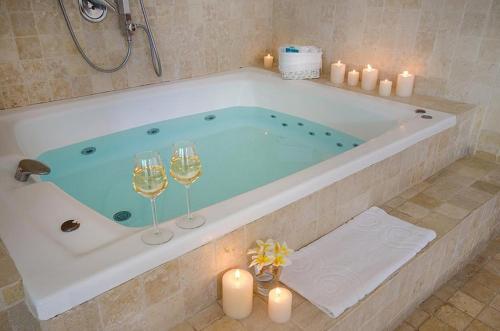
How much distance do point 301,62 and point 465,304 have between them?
1765 mm

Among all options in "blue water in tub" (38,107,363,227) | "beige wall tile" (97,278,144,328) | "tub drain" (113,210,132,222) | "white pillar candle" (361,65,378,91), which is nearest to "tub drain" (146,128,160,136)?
"blue water in tub" (38,107,363,227)

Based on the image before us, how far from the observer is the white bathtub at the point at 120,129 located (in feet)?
3.17

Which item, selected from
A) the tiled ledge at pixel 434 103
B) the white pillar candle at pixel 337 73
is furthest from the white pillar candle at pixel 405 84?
the white pillar candle at pixel 337 73

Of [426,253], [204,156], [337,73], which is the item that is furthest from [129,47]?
[426,253]

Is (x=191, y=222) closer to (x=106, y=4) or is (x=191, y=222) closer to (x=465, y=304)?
(x=465, y=304)

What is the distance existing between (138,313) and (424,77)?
2098mm

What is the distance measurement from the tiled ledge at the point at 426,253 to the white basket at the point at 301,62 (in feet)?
3.73

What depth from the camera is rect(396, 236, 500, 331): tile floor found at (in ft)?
5.11

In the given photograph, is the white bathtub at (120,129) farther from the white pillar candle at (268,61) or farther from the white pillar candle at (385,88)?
the white pillar candle at (268,61)

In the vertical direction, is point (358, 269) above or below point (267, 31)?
below

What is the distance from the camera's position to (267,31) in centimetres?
320

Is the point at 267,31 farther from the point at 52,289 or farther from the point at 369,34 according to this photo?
the point at 52,289

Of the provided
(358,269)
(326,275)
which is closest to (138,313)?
(326,275)

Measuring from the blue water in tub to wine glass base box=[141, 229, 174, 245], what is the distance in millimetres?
630
